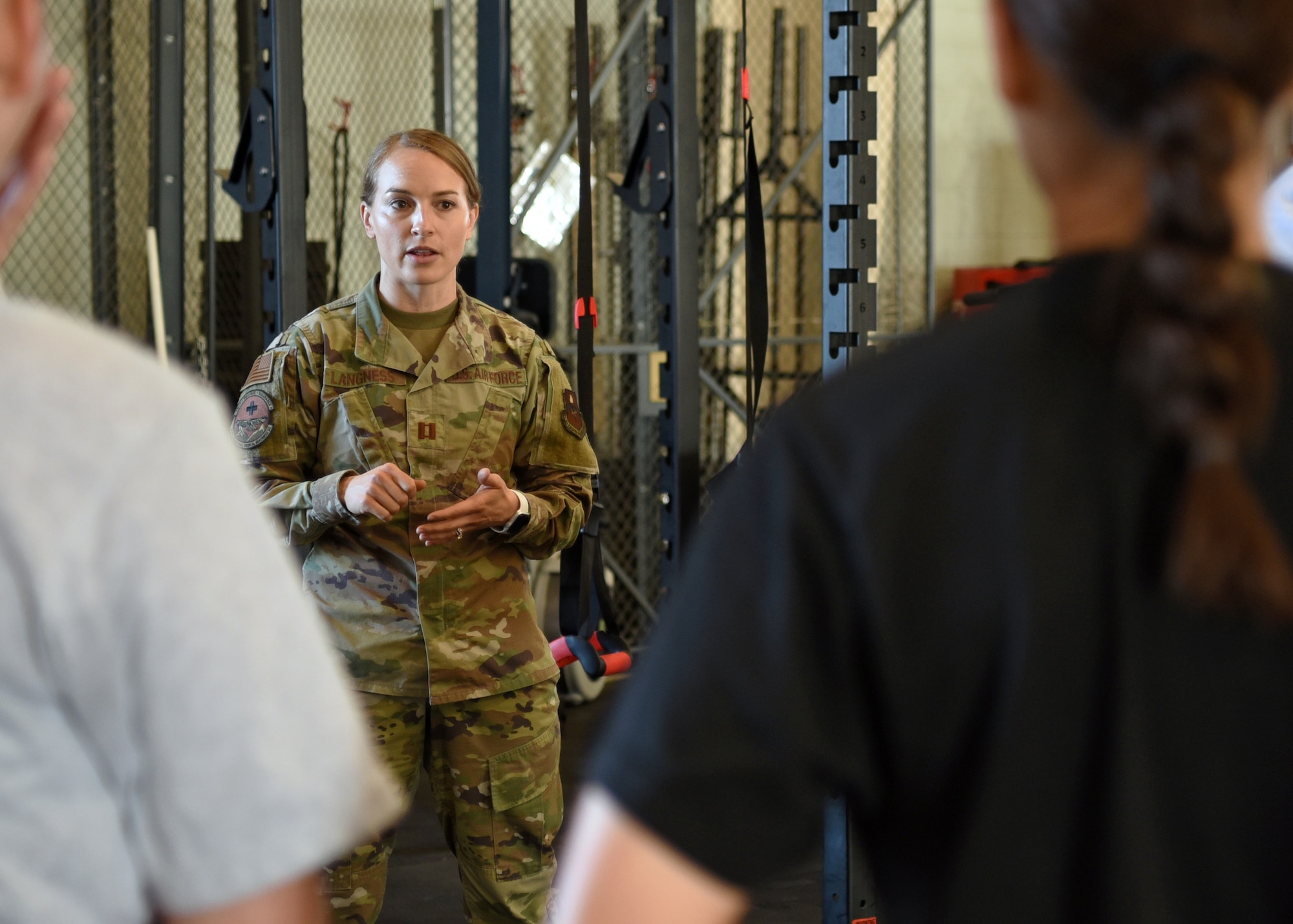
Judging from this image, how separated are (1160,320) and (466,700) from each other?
183 centimetres

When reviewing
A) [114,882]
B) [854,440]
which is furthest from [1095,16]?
[114,882]

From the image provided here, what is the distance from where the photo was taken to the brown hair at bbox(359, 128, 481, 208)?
93.4 inches

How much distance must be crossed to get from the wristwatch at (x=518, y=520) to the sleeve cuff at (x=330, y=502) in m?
0.26

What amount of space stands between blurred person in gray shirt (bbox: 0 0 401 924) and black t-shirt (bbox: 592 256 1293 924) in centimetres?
15

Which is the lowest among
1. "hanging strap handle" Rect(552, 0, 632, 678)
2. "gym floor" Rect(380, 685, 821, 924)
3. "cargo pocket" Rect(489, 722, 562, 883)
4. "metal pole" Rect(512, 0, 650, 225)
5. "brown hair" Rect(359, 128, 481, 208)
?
"gym floor" Rect(380, 685, 821, 924)

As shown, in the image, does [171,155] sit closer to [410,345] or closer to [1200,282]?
[410,345]

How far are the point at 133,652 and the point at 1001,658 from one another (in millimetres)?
383

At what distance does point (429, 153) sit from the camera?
2.36 metres

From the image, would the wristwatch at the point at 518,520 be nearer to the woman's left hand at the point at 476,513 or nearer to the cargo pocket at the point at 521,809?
the woman's left hand at the point at 476,513

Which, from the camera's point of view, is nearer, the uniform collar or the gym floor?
the uniform collar

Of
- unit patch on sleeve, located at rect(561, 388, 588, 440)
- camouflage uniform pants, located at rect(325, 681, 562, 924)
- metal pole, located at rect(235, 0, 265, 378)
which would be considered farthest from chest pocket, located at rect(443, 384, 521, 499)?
metal pole, located at rect(235, 0, 265, 378)

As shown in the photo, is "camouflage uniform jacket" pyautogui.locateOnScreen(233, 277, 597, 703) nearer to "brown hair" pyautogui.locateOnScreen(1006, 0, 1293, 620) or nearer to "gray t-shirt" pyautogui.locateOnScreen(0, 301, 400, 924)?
"gray t-shirt" pyautogui.locateOnScreen(0, 301, 400, 924)

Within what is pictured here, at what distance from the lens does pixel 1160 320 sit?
1.78 feet

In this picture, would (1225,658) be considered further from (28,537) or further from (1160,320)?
(28,537)
